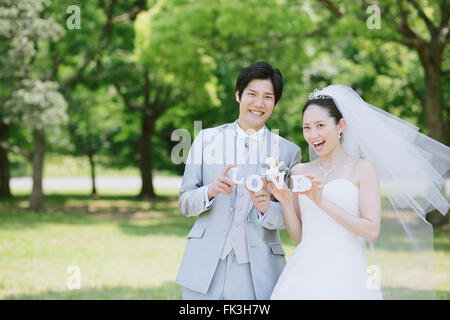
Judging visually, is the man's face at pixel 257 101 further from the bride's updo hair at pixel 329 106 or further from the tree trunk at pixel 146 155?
the tree trunk at pixel 146 155

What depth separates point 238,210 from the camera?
3420 millimetres

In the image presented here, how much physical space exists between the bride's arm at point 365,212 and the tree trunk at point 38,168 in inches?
721

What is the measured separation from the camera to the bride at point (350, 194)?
3.24 meters

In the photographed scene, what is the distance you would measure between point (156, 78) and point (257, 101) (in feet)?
71.4

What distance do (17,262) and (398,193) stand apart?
28.1 feet

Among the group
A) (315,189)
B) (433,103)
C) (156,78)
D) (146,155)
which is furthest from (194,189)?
(146,155)

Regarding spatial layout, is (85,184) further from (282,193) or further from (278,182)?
(278,182)

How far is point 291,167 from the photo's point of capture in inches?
141

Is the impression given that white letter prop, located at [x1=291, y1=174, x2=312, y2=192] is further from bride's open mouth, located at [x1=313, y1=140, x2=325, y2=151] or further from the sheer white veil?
the sheer white veil

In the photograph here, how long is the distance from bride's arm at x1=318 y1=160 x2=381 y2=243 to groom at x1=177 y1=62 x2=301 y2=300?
0.40m

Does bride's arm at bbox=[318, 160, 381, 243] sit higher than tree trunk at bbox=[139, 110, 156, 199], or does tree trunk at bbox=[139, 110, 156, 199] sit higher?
bride's arm at bbox=[318, 160, 381, 243]

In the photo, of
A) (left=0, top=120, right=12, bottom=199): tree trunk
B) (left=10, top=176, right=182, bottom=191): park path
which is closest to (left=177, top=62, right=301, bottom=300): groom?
(left=0, top=120, right=12, bottom=199): tree trunk

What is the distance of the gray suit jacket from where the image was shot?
11.0 ft

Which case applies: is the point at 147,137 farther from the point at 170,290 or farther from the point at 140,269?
the point at 170,290
